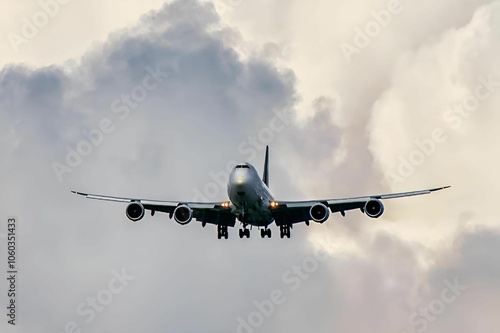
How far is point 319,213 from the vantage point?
10794 centimetres

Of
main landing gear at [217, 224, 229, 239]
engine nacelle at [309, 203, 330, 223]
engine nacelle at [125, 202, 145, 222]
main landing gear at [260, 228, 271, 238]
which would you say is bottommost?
engine nacelle at [125, 202, 145, 222]

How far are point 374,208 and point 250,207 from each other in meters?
11.6

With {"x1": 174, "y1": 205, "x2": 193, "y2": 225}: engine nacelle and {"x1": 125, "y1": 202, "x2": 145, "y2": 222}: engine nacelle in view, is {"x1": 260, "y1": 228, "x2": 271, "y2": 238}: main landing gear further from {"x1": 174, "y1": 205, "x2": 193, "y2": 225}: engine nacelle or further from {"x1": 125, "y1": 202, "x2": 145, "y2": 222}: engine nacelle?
{"x1": 125, "y1": 202, "x2": 145, "y2": 222}: engine nacelle

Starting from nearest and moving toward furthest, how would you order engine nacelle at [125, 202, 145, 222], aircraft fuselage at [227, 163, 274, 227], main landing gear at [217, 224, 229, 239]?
1. aircraft fuselage at [227, 163, 274, 227]
2. engine nacelle at [125, 202, 145, 222]
3. main landing gear at [217, 224, 229, 239]

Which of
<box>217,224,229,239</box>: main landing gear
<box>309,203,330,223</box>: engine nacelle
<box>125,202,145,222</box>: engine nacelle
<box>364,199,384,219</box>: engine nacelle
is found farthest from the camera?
<box>217,224,229,239</box>: main landing gear

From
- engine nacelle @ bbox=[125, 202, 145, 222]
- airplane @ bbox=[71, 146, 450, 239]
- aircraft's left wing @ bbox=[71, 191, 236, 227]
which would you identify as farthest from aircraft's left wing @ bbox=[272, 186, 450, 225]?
engine nacelle @ bbox=[125, 202, 145, 222]

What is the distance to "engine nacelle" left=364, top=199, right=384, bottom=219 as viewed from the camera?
350 ft

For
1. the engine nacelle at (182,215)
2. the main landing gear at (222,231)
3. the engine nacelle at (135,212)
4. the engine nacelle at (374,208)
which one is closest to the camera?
the engine nacelle at (135,212)

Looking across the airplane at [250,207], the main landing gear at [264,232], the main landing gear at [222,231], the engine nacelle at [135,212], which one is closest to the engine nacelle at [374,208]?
the airplane at [250,207]

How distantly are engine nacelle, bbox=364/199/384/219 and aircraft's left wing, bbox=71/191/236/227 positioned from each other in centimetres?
1297

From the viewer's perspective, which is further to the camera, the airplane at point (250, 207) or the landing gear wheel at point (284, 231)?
the landing gear wheel at point (284, 231)

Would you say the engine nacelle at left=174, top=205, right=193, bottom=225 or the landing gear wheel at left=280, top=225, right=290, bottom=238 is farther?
the landing gear wheel at left=280, top=225, right=290, bottom=238

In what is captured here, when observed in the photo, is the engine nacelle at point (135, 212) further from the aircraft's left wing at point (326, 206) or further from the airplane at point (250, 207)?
the aircraft's left wing at point (326, 206)

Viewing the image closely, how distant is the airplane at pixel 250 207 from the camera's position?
10212cm
